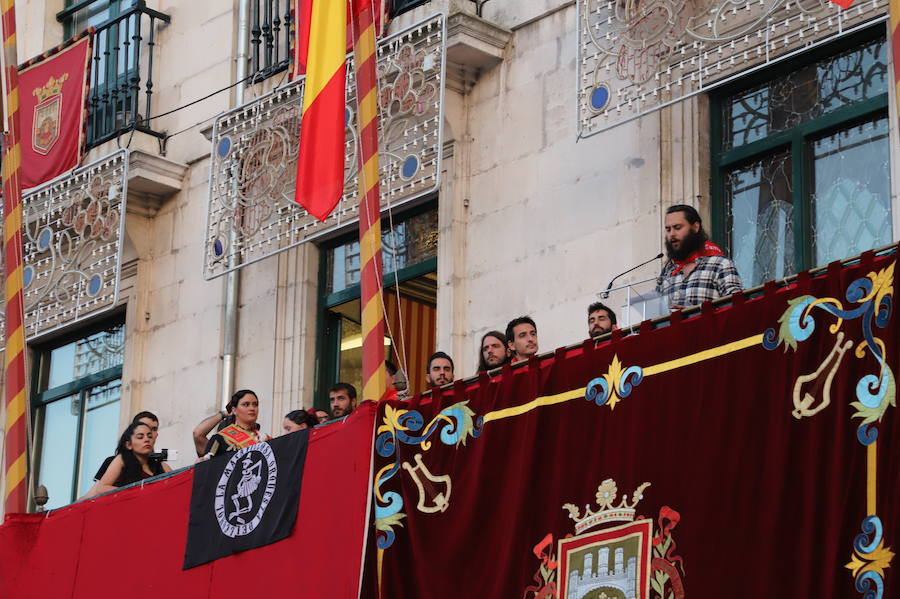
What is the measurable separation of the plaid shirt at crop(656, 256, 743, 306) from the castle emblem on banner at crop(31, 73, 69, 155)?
31.7 ft

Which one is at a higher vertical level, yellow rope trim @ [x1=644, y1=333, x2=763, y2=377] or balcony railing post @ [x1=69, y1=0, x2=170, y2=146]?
balcony railing post @ [x1=69, y1=0, x2=170, y2=146]

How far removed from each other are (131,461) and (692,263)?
521cm

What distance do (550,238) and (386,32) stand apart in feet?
9.37

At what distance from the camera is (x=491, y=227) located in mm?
15984

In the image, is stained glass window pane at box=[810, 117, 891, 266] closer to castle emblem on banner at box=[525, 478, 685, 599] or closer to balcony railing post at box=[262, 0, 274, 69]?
castle emblem on banner at box=[525, 478, 685, 599]

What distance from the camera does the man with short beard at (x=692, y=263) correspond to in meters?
12.3

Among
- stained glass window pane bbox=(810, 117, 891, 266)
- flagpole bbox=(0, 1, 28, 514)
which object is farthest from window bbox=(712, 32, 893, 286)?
flagpole bbox=(0, 1, 28, 514)

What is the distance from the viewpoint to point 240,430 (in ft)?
48.9

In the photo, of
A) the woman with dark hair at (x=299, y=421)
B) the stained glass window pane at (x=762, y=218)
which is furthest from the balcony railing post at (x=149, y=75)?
the stained glass window pane at (x=762, y=218)

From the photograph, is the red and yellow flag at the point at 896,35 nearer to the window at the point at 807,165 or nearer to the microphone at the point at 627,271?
the window at the point at 807,165

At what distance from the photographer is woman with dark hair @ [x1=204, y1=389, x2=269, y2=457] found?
14750 mm

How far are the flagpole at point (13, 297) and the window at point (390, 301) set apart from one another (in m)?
2.63

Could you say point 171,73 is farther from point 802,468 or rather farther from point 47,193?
point 802,468

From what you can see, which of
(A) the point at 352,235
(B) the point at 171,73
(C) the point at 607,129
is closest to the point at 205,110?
(B) the point at 171,73
